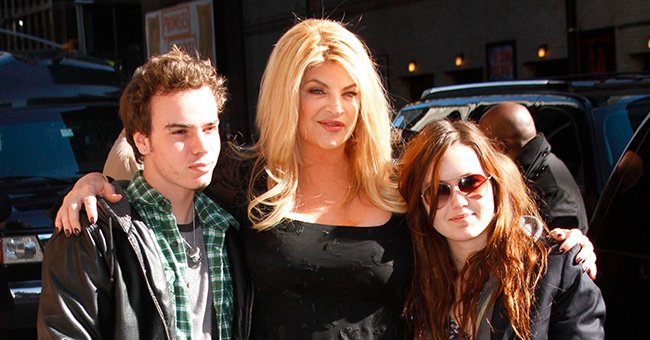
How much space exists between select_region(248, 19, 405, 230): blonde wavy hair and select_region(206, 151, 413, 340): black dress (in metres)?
0.14

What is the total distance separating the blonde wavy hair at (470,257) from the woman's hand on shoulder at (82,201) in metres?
1.02

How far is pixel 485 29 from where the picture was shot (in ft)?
62.9

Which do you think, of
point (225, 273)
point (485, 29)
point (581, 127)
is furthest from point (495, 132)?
point (485, 29)

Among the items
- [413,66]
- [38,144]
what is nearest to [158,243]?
[38,144]

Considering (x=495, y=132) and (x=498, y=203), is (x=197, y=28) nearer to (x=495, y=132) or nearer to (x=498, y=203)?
(x=495, y=132)

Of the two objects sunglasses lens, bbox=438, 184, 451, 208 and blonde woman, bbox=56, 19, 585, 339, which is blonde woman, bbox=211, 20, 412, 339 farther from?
Answer: sunglasses lens, bbox=438, 184, 451, 208

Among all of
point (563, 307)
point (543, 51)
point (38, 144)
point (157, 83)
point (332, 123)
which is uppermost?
point (543, 51)

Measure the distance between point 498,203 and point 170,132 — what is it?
1.08 metres

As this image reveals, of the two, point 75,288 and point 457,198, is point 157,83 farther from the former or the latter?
point 457,198

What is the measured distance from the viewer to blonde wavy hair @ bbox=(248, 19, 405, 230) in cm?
356

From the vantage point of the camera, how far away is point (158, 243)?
3057 mm

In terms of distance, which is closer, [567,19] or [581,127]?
[581,127]

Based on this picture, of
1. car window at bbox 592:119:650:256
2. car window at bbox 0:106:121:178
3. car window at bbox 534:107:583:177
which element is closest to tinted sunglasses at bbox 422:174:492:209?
car window at bbox 592:119:650:256

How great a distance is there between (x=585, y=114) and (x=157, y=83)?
3.76 m
